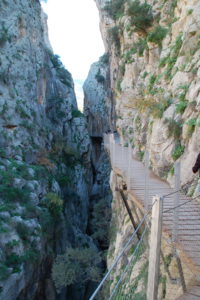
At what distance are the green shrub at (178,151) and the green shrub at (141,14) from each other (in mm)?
9839

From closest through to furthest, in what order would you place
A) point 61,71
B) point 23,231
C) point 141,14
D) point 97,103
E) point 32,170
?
point 23,231 < point 141,14 < point 32,170 < point 61,71 < point 97,103

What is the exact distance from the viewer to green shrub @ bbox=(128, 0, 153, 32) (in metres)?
14.3

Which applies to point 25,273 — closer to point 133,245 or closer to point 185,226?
point 133,245

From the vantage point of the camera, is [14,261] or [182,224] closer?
[182,224]

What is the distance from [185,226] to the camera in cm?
461

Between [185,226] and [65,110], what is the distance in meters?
23.5

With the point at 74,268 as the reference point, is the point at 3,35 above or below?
above

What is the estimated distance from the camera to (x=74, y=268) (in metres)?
→ 13.0

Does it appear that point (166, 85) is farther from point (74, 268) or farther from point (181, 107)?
point (74, 268)

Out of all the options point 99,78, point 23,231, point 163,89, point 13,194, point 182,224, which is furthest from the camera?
point 99,78

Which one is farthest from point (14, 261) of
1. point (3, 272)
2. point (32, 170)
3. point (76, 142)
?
point (76, 142)

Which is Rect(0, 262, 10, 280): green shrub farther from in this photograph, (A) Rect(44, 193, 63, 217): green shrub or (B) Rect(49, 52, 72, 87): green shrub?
(B) Rect(49, 52, 72, 87): green shrub

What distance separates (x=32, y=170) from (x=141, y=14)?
11.1 meters

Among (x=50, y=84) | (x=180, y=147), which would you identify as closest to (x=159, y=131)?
(x=180, y=147)
